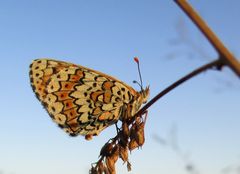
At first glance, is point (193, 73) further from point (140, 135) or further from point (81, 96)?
point (81, 96)

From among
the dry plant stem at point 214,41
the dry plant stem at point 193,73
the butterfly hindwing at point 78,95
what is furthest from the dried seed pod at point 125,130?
the dry plant stem at point 214,41

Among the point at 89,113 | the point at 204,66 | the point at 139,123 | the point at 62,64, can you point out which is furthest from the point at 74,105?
the point at 204,66

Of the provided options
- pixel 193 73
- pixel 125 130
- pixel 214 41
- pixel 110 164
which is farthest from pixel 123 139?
pixel 214 41

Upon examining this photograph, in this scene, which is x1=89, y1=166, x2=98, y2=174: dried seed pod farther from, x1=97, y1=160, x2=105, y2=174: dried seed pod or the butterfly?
the butterfly

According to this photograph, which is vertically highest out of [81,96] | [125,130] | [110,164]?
[81,96]

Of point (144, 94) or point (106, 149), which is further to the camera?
point (144, 94)

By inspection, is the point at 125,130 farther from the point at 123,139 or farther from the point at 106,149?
the point at 106,149

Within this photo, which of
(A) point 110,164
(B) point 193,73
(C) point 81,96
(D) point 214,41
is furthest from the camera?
(C) point 81,96

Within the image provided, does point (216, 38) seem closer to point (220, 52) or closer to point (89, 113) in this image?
point (220, 52)

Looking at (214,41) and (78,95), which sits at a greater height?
(78,95)

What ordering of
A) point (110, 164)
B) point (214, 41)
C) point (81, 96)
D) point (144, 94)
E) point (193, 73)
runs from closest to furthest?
point (214, 41) < point (193, 73) < point (110, 164) < point (144, 94) < point (81, 96)
